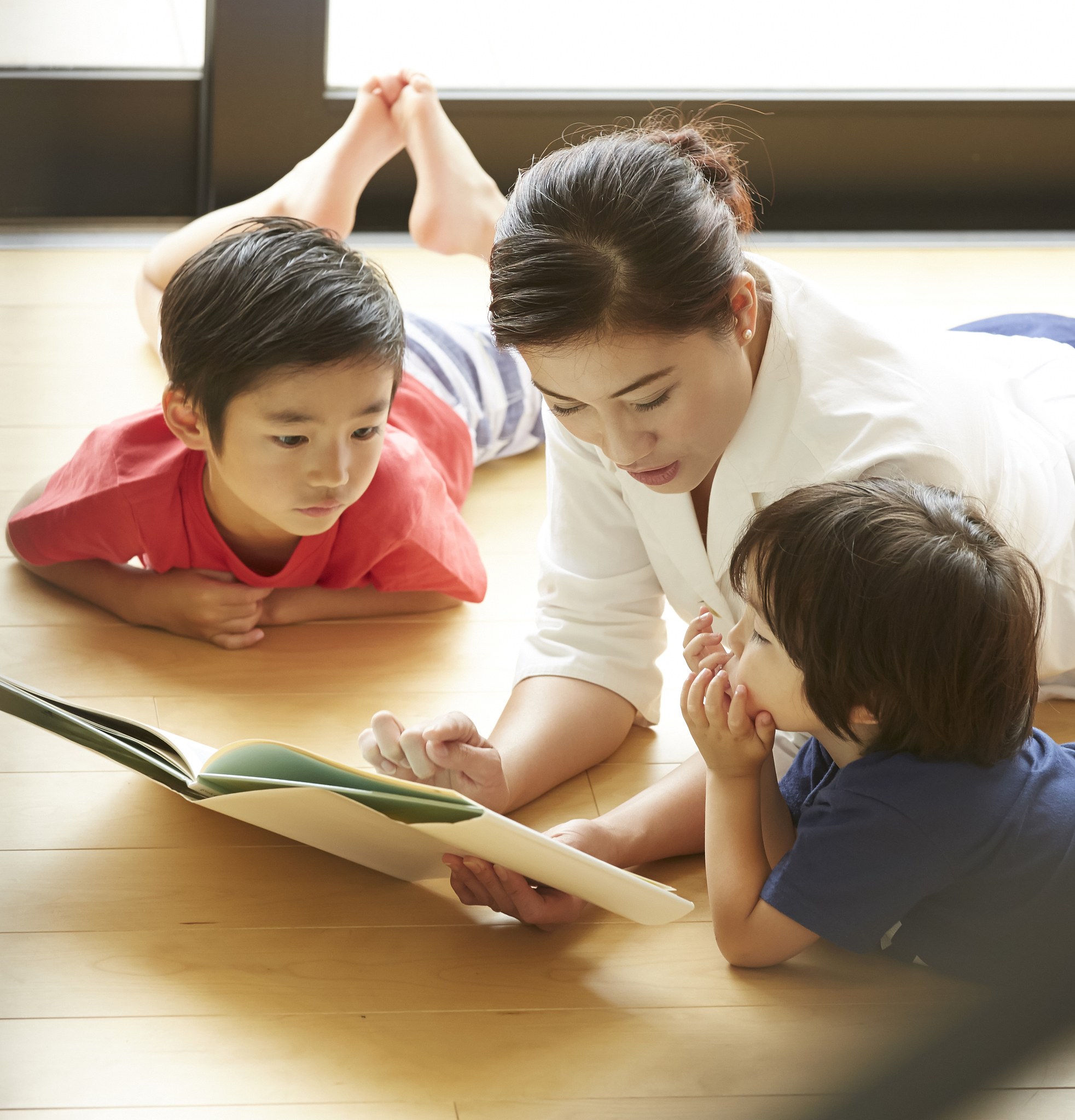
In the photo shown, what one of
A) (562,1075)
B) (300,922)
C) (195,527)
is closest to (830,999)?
(562,1075)

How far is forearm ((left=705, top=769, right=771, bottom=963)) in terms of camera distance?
2.95 feet

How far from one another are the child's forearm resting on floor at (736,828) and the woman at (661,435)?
12 centimetres

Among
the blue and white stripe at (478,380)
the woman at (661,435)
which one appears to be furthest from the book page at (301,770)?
the blue and white stripe at (478,380)

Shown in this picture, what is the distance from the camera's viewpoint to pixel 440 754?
0.98m

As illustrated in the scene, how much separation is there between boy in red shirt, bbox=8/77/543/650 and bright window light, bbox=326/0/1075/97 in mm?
1129

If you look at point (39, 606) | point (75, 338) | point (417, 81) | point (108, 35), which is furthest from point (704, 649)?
point (108, 35)

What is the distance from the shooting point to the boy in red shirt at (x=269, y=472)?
1.24 metres

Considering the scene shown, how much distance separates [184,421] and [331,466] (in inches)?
6.6

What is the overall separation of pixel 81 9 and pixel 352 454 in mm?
1475

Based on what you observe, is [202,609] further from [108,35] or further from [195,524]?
[108,35]

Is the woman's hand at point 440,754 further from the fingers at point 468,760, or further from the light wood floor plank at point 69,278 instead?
the light wood floor plank at point 69,278

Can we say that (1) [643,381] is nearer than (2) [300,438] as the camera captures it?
Yes

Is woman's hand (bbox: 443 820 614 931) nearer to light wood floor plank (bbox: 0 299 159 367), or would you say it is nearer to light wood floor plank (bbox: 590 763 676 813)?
light wood floor plank (bbox: 590 763 676 813)

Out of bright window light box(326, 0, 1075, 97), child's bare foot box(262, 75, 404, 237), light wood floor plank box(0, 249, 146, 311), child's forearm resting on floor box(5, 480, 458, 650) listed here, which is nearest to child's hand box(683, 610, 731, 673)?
child's forearm resting on floor box(5, 480, 458, 650)
